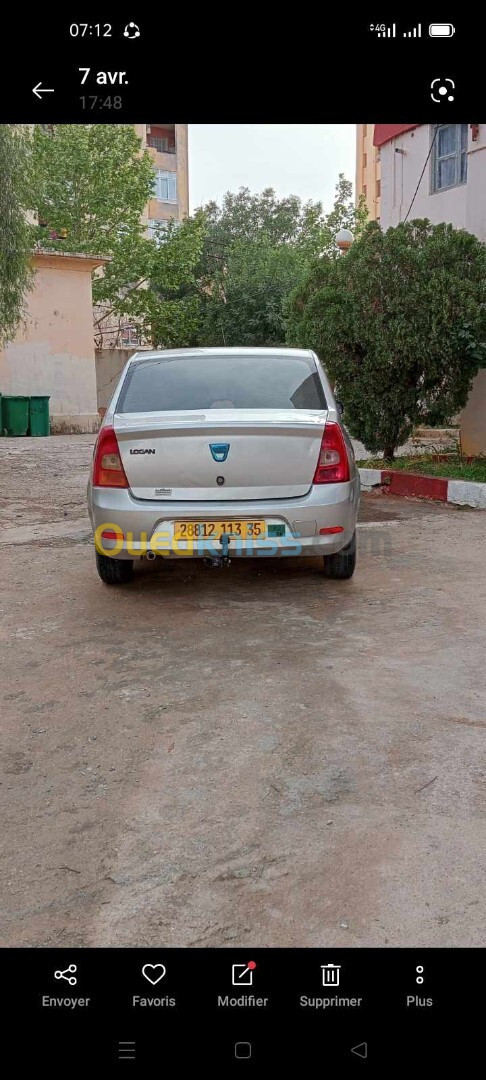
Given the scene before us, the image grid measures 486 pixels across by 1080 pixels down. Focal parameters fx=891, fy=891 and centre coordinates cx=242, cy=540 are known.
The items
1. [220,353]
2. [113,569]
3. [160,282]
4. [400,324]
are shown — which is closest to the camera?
[113,569]

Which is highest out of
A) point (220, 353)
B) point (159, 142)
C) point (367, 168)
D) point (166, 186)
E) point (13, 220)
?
point (367, 168)

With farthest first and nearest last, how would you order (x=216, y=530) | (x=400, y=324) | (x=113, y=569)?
(x=400, y=324)
(x=113, y=569)
(x=216, y=530)

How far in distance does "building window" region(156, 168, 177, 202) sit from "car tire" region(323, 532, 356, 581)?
137 ft

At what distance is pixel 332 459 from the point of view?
16.8ft

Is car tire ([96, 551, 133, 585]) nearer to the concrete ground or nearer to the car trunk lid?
the concrete ground

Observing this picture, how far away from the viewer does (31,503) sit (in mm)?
9680

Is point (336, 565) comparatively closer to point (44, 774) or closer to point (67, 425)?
point (44, 774)
